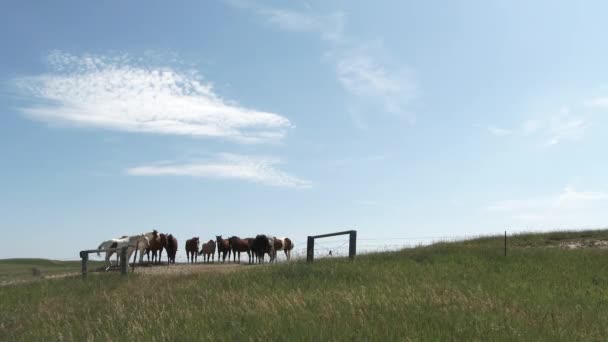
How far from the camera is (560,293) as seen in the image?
41.6ft

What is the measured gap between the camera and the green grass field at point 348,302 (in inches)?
312

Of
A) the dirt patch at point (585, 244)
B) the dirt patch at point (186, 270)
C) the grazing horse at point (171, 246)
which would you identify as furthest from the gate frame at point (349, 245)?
the grazing horse at point (171, 246)

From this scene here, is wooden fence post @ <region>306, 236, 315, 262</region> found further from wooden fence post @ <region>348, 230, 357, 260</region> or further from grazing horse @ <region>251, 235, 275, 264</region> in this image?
grazing horse @ <region>251, 235, 275, 264</region>

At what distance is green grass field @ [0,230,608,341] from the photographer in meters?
7.93

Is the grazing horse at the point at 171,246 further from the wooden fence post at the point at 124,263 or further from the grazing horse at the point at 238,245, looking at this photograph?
the wooden fence post at the point at 124,263

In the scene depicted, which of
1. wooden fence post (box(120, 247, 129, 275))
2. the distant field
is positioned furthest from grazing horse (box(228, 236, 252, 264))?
wooden fence post (box(120, 247, 129, 275))

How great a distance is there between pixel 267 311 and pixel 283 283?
433cm

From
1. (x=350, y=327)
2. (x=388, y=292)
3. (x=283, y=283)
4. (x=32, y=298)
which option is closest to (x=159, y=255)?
(x=32, y=298)

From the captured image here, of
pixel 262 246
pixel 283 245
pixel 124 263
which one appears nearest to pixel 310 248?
pixel 124 263

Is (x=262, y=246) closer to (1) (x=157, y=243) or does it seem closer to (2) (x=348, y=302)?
(1) (x=157, y=243)

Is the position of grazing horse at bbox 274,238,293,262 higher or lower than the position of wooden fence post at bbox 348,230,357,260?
lower

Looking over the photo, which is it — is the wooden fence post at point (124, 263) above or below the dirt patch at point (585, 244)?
below

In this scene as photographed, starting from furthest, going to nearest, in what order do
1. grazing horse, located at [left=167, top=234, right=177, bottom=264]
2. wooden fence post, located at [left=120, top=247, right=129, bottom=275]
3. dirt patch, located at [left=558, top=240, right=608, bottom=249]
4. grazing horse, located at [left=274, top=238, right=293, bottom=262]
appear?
1. grazing horse, located at [left=274, top=238, right=293, bottom=262]
2. grazing horse, located at [left=167, top=234, right=177, bottom=264]
3. dirt patch, located at [left=558, top=240, right=608, bottom=249]
4. wooden fence post, located at [left=120, top=247, right=129, bottom=275]

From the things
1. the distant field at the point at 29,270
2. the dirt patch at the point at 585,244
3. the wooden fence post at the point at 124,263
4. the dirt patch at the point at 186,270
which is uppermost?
the dirt patch at the point at 585,244
